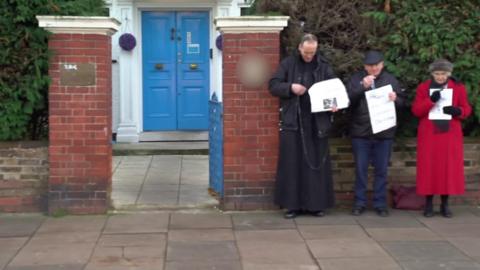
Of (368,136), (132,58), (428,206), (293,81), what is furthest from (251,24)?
(132,58)

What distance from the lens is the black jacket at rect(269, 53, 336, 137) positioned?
6.80m

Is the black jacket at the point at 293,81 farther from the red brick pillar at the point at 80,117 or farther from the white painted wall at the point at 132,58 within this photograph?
the white painted wall at the point at 132,58

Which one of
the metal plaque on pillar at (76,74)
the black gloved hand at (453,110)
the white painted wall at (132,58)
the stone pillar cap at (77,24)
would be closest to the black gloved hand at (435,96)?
the black gloved hand at (453,110)

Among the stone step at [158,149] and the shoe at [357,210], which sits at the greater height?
the stone step at [158,149]

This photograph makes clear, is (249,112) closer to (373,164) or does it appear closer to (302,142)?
(302,142)

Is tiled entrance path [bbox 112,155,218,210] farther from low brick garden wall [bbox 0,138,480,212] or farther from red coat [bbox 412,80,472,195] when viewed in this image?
red coat [bbox 412,80,472,195]

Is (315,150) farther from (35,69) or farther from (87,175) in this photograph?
(35,69)

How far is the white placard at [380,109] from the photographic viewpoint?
22.3ft

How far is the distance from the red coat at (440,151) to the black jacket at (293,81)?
3.08 feet

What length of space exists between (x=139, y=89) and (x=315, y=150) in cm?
545

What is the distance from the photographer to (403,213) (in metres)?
7.19

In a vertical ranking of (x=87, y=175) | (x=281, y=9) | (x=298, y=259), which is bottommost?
(x=298, y=259)

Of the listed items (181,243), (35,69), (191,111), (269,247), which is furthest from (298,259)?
(191,111)

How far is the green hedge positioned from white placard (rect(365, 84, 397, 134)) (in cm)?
314
